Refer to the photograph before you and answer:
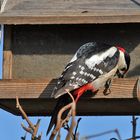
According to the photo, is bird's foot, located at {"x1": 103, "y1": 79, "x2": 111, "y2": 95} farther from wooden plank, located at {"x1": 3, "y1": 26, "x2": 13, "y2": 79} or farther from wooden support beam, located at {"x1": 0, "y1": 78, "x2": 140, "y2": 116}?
wooden plank, located at {"x1": 3, "y1": 26, "x2": 13, "y2": 79}

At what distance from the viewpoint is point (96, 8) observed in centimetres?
271

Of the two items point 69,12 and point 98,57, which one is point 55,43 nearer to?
point 69,12

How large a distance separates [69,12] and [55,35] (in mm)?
182

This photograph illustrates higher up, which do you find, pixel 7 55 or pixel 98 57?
pixel 98 57

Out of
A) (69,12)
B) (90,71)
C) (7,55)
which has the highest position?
(69,12)

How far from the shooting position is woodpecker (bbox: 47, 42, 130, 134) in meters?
2.19

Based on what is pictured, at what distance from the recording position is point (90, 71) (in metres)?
2.31

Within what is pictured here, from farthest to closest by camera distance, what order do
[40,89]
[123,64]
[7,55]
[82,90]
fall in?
[7,55], [123,64], [40,89], [82,90]

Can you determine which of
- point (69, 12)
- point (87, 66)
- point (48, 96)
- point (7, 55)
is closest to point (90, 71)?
point (87, 66)

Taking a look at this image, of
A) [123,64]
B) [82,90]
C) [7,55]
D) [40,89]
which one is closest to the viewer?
[82,90]

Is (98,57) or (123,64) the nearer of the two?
(98,57)

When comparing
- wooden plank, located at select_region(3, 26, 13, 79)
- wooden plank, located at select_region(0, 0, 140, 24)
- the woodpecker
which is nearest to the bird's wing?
the woodpecker

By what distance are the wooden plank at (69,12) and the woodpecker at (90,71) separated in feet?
0.53

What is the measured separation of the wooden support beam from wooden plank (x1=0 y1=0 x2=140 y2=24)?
34cm
